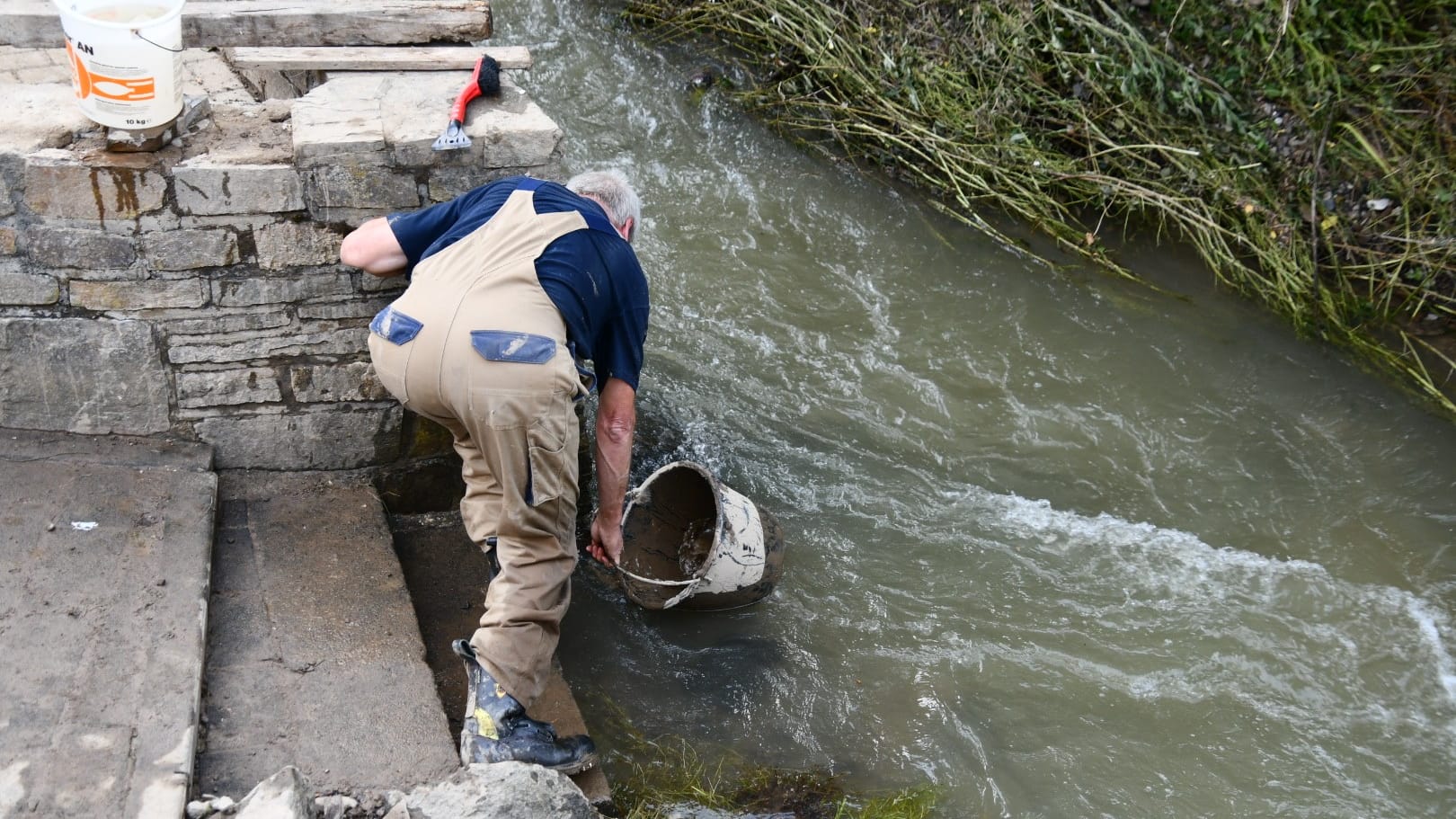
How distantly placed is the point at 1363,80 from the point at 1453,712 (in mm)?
3268

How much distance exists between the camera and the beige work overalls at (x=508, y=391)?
298cm

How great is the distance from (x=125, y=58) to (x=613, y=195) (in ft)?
4.33

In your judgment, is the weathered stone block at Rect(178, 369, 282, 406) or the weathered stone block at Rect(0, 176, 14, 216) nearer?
the weathered stone block at Rect(0, 176, 14, 216)

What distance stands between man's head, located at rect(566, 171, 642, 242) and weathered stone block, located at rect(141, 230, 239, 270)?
39.8 inches

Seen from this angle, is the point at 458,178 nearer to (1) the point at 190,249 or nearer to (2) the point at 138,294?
(1) the point at 190,249

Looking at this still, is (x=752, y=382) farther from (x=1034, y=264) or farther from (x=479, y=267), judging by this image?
(x=479, y=267)

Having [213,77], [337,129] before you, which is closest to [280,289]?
[337,129]

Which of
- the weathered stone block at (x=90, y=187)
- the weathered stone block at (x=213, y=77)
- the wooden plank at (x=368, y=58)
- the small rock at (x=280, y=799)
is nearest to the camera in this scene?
the small rock at (x=280, y=799)

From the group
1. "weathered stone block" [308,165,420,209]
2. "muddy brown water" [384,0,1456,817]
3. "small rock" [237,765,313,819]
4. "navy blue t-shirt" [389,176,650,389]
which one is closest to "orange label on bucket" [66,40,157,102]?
"weathered stone block" [308,165,420,209]

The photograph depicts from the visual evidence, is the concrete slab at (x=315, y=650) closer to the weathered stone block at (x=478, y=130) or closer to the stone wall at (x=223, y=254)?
the stone wall at (x=223, y=254)

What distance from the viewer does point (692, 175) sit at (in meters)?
6.50

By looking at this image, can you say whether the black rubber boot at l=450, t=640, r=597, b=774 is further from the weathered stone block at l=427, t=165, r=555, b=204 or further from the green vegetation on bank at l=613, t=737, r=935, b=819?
the weathered stone block at l=427, t=165, r=555, b=204

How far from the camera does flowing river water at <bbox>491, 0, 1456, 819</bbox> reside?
12.5ft

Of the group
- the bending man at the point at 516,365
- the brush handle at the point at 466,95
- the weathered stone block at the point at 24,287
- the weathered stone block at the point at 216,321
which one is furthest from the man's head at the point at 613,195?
the weathered stone block at the point at 24,287
